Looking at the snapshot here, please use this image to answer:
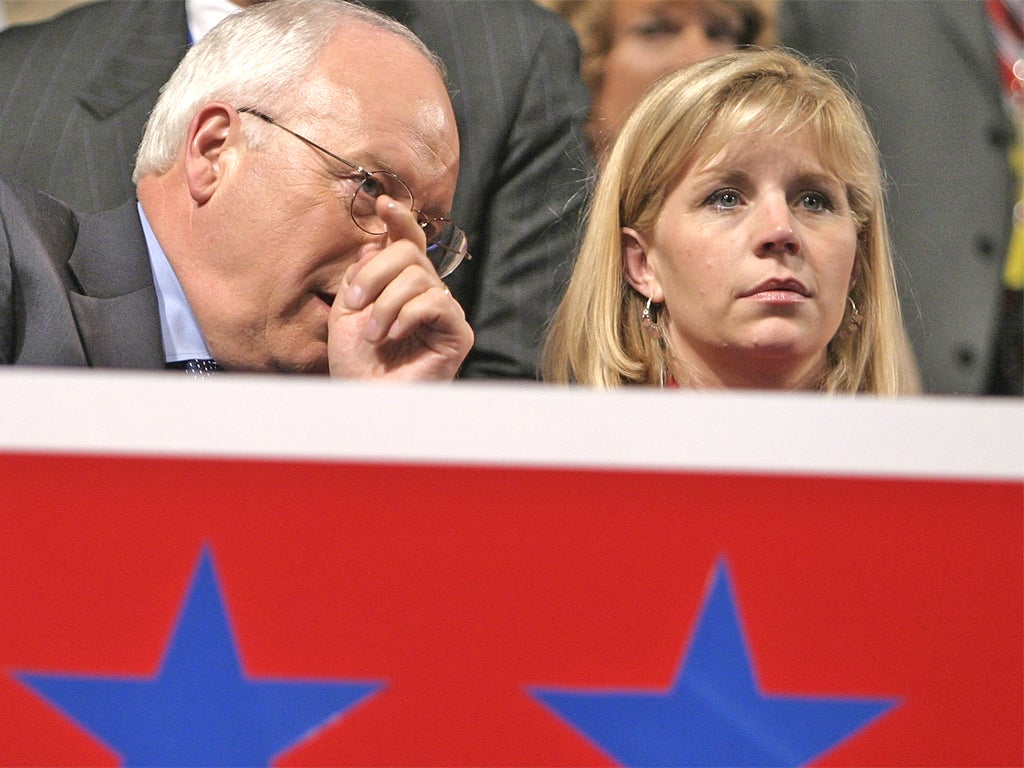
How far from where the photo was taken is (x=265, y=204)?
163cm

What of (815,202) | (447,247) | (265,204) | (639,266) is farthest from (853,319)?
(265,204)

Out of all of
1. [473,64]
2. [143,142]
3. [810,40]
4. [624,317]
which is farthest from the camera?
[810,40]

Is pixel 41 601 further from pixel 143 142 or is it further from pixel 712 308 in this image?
pixel 143 142

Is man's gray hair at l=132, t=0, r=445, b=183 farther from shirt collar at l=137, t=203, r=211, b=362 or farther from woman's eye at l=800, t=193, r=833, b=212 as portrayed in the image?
woman's eye at l=800, t=193, r=833, b=212

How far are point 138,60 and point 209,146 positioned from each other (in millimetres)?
309

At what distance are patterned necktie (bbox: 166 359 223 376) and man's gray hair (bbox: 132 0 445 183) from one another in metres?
0.28

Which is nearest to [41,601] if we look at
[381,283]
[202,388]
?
[202,388]

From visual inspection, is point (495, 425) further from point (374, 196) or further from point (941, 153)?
point (941, 153)

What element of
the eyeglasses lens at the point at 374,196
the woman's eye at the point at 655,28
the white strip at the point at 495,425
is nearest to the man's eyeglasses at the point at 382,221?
the eyeglasses lens at the point at 374,196

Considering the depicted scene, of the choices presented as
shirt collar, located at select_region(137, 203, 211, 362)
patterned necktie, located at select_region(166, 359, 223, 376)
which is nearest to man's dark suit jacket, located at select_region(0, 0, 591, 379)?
shirt collar, located at select_region(137, 203, 211, 362)

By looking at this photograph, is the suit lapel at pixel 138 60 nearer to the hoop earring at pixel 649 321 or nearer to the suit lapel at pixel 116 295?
the suit lapel at pixel 116 295

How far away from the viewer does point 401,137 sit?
1637 millimetres

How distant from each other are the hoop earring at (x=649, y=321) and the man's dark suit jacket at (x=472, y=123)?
22 centimetres

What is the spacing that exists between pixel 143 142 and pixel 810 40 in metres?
1.11
